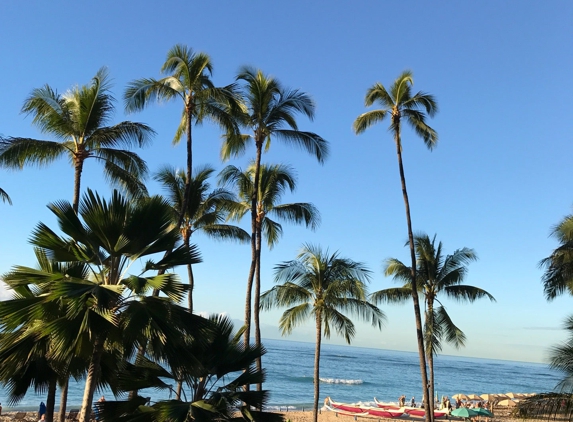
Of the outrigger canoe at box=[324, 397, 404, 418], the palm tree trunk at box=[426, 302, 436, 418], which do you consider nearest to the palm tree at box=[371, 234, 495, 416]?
the palm tree trunk at box=[426, 302, 436, 418]

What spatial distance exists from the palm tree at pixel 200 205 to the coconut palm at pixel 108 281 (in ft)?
36.4

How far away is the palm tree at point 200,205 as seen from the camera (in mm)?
22047

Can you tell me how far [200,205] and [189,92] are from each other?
612 cm

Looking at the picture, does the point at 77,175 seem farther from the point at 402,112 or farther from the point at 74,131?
the point at 402,112

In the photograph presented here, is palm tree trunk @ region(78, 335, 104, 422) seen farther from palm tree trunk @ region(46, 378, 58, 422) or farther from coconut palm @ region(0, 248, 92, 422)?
palm tree trunk @ region(46, 378, 58, 422)

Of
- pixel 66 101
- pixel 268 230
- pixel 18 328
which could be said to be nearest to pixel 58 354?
pixel 18 328

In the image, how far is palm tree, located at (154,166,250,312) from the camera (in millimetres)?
22047

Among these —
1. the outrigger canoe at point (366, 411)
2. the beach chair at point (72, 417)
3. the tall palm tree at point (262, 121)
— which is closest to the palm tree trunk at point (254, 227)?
the tall palm tree at point (262, 121)

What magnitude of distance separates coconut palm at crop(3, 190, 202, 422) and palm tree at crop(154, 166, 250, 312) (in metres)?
11.1

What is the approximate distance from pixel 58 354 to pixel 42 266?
2.63m

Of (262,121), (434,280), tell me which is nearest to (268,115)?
(262,121)

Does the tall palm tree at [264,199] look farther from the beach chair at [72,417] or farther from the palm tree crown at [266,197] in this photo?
the beach chair at [72,417]

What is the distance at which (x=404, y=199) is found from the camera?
20344 millimetres

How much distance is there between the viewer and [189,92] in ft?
57.6
